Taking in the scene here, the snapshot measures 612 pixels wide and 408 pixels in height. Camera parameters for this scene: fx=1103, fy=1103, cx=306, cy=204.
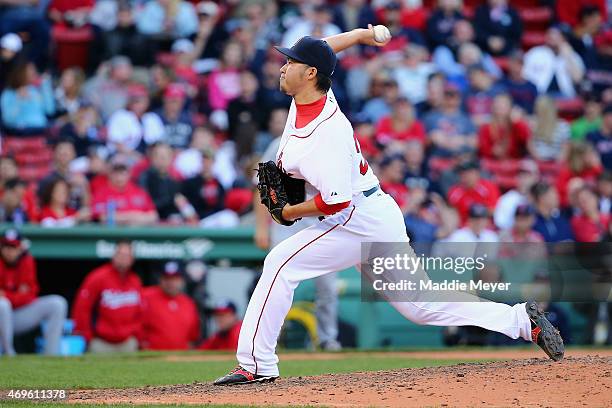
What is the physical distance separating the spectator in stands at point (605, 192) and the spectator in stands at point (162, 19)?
5643 mm

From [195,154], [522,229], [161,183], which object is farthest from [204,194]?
[522,229]

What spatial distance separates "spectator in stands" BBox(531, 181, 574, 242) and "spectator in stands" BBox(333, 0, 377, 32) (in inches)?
153

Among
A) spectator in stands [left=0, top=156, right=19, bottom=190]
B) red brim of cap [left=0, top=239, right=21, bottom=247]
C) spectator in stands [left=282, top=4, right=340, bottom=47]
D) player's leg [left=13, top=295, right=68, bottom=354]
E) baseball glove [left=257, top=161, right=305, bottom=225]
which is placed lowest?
player's leg [left=13, top=295, right=68, bottom=354]

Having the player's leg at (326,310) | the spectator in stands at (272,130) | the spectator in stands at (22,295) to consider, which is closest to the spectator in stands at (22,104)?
the spectator in stands at (272,130)

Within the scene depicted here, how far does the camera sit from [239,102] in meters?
13.2

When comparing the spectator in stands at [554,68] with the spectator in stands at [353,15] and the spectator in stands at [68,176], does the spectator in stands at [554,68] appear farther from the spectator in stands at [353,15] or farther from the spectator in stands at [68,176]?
the spectator in stands at [68,176]

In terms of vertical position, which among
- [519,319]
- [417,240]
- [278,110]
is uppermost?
[278,110]

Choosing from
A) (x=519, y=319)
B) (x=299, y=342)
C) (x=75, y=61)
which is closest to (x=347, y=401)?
(x=519, y=319)

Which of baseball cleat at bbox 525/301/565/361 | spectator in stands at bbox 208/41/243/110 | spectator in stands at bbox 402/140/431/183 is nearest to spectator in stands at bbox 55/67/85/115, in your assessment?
spectator in stands at bbox 208/41/243/110

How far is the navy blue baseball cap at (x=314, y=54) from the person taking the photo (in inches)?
236

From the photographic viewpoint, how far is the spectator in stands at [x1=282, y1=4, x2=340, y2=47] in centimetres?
1395

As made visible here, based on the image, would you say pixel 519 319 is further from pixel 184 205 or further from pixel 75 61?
pixel 75 61

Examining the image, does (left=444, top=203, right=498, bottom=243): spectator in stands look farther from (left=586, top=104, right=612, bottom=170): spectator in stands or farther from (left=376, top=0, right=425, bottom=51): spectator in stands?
(left=376, top=0, right=425, bottom=51): spectator in stands

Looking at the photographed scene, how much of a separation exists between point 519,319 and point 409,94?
824 centimetres
